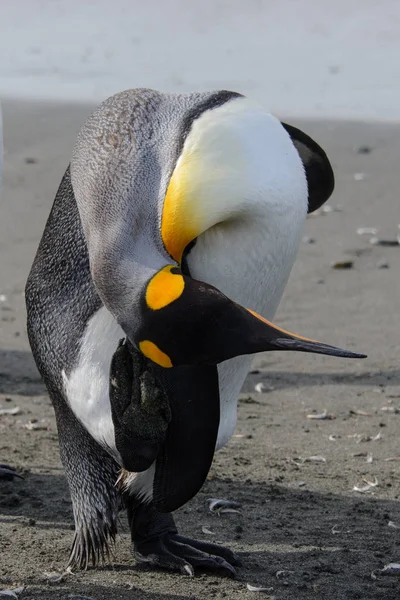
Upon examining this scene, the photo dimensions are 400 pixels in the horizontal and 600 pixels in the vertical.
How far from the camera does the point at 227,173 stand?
110 inches

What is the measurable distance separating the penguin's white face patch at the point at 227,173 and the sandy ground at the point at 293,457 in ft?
3.50

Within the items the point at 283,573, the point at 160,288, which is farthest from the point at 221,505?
the point at 160,288

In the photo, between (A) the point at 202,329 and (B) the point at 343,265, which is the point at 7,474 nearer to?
(A) the point at 202,329

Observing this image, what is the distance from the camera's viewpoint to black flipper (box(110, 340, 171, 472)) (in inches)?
113

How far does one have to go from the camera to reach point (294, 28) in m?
14.7

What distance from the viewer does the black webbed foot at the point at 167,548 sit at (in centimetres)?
337

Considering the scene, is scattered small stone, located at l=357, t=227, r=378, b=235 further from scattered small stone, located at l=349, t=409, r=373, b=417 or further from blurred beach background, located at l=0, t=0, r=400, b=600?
scattered small stone, located at l=349, t=409, r=373, b=417

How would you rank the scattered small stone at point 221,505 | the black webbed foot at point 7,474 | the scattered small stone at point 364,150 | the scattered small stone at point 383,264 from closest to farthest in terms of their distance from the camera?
1. the scattered small stone at point 221,505
2. the black webbed foot at point 7,474
3. the scattered small stone at point 383,264
4. the scattered small stone at point 364,150

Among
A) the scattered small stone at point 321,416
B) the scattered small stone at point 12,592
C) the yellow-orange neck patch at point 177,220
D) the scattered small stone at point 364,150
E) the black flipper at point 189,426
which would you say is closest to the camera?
the yellow-orange neck patch at point 177,220

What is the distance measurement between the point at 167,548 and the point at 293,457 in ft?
3.52

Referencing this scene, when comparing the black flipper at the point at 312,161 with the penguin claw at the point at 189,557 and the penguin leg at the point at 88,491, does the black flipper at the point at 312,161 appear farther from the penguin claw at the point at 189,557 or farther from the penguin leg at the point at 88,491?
the penguin claw at the point at 189,557

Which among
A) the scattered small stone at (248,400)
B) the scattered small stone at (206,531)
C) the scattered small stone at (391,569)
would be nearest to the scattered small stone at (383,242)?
the scattered small stone at (248,400)

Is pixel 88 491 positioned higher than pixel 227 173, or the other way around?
pixel 227 173

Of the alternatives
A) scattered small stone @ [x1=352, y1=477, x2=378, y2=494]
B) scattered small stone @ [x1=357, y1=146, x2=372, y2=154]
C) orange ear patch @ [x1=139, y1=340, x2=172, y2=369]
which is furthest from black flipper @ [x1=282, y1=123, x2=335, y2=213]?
scattered small stone @ [x1=357, y1=146, x2=372, y2=154]
